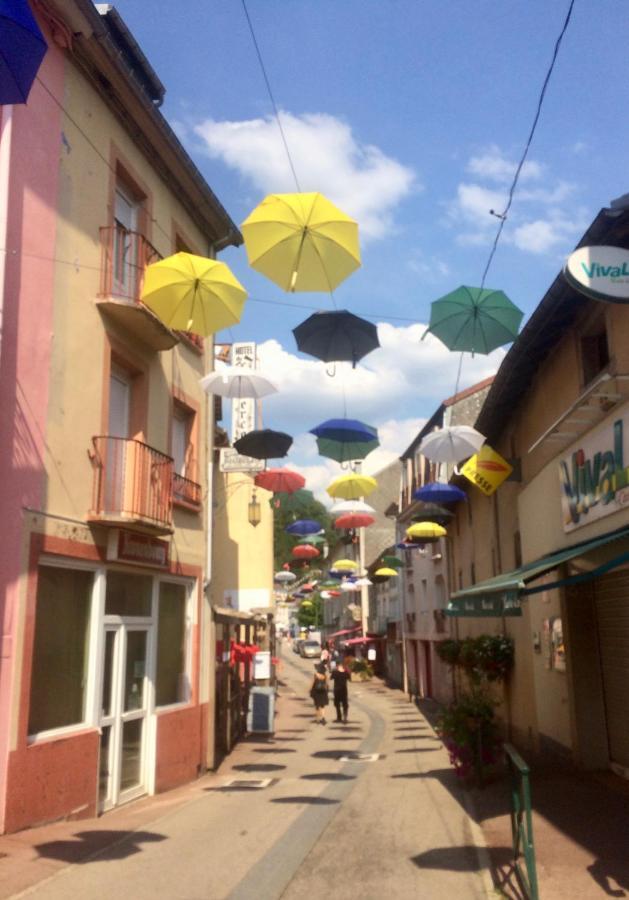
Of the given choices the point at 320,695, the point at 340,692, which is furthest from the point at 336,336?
the point at 340,692

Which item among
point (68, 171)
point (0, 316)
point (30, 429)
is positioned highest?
point (68, 171)

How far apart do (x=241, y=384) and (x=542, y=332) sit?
175 inches

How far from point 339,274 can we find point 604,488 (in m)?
4.03

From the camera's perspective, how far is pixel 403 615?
3619 centimetres

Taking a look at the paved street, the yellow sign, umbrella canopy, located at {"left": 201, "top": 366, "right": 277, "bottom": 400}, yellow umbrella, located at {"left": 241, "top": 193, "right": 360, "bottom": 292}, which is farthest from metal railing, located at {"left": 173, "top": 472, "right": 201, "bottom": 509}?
yellow umbrella, located at {"left": 241, "top": 193, "right": 360, "bottom": 292}

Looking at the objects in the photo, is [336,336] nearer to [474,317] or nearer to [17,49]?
[474,317]

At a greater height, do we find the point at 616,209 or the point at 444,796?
the point at 616,209

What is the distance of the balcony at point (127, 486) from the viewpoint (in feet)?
35.3

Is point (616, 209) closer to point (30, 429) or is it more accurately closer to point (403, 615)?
point (30, 429)

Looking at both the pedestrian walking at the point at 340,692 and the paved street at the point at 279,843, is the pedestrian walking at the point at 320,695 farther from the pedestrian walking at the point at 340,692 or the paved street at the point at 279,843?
the paved street at the point at 279,843

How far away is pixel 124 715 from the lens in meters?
11.2

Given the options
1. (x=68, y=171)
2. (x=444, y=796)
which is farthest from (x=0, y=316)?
(x=444, y=796)

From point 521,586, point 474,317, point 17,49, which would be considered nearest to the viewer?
point 17,49

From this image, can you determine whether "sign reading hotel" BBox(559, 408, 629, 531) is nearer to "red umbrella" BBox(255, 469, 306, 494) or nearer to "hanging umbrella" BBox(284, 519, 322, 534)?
"red umbrella" BBox(255, 469, 306, 494)
